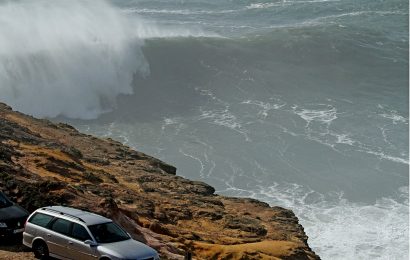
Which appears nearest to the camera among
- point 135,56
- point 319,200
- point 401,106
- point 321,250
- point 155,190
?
point 155,190

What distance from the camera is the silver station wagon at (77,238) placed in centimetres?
1148

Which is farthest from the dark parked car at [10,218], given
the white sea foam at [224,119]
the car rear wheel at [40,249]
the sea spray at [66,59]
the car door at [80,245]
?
the sea spray at [66,59]

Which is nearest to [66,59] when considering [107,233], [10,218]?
[10,218]

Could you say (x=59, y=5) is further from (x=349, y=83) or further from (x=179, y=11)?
(x=349, y=83)

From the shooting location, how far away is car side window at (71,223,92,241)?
11.7 meters

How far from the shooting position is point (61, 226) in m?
12.1

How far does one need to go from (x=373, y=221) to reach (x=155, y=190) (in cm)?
1176

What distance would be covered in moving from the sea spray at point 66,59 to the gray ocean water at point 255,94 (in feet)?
0.48

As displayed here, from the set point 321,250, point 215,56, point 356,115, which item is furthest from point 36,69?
point 321,250

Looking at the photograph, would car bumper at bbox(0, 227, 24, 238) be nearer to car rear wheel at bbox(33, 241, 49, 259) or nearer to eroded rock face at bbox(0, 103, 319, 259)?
car rear wheel at bbox(33, 241, 49, 259)

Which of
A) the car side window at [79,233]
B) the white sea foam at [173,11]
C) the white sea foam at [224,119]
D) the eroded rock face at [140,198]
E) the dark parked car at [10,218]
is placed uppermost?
the car side window at [79,233]

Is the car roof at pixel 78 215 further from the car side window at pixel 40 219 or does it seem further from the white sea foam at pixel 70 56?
the white sea foam at pixel 70 56

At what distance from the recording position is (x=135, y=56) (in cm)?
5800

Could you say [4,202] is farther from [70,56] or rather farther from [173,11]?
[173,11]
